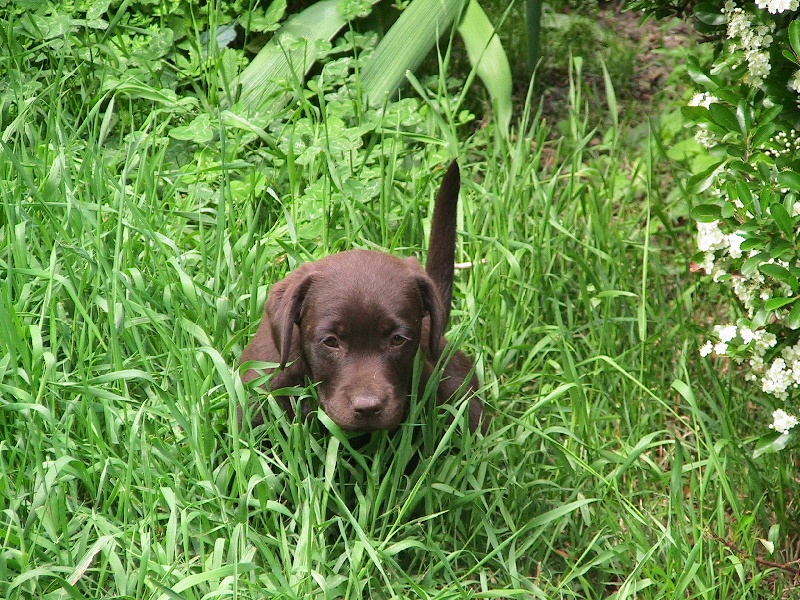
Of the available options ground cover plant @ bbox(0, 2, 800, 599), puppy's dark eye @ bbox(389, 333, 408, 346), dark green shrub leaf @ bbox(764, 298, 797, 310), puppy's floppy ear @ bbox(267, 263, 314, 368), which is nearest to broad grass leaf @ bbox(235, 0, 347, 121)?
ground cover plant @ bbox(0, 2, 800, 599)

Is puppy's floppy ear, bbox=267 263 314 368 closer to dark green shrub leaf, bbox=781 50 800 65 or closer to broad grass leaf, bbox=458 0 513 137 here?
dark green shrub leaf, bbox=781 50 800 65

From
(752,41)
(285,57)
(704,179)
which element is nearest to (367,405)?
(704,179)

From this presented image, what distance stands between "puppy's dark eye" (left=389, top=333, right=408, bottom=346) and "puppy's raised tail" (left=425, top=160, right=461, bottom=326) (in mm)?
276

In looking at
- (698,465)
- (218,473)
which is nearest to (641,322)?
(698,465)

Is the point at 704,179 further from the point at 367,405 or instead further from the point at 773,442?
the point at 367,405

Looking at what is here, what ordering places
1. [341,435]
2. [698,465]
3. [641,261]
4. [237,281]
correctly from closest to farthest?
[341,435] < [698,465] < [237,281] < [641,261]

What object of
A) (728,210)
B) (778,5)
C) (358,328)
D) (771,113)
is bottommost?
(358,328)

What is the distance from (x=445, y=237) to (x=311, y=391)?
0.71m

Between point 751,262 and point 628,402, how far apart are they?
1.01 metres

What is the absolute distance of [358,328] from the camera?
3.27m

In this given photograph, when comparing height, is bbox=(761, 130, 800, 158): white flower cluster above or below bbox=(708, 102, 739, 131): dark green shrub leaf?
below

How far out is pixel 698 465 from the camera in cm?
353

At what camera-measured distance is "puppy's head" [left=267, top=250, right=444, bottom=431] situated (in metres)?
3.20

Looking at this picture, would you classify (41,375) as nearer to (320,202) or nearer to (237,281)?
(237,281)
